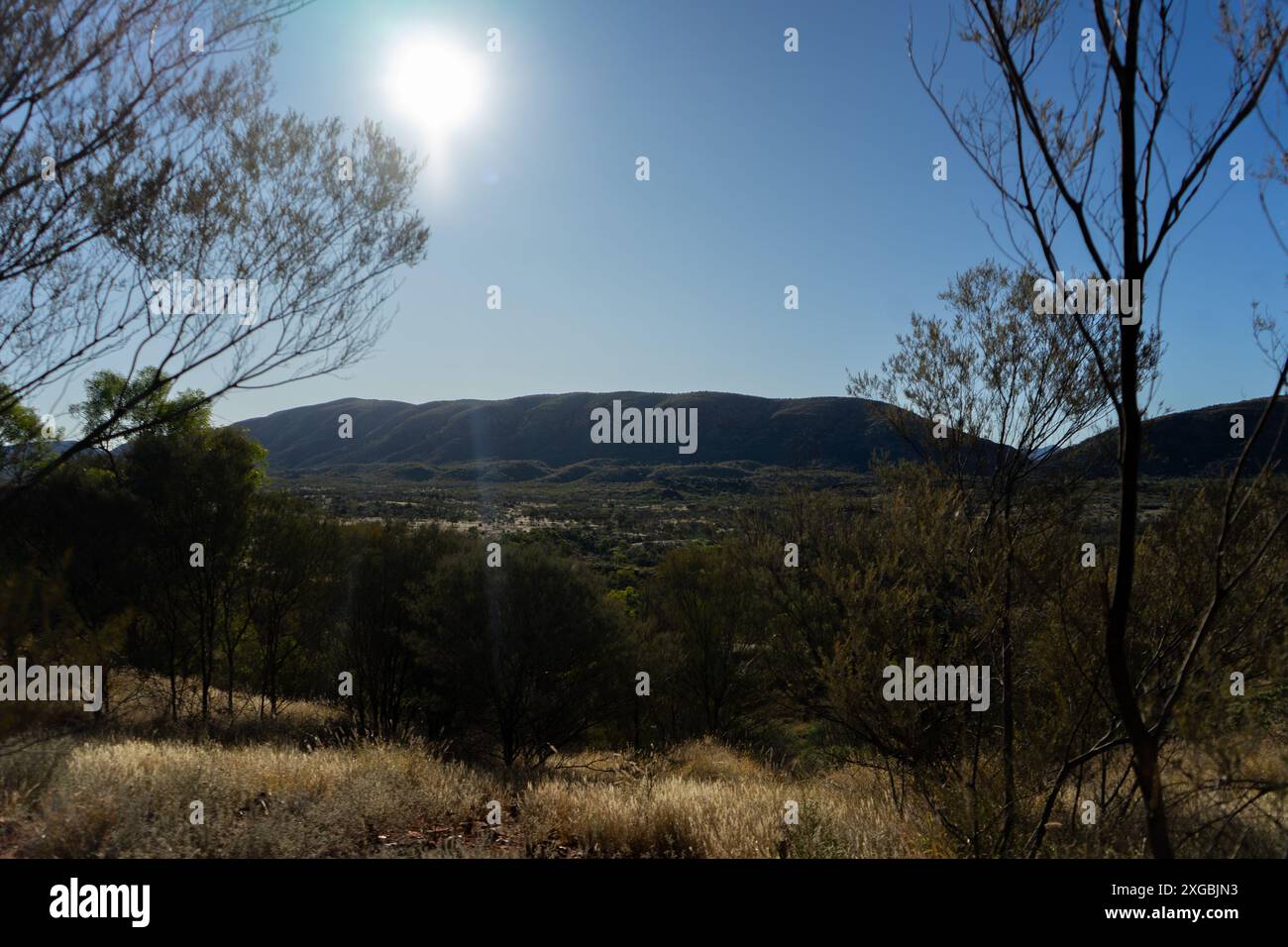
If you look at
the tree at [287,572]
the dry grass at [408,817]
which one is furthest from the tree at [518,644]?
the dry grass at [408,817]

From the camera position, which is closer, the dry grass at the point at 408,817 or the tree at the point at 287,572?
the dry grass at the point at 408,817

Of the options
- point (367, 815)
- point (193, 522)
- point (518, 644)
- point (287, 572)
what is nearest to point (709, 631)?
point (518, 644)

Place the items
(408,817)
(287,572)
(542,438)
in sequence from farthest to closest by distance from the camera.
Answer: (542,438) → (287,572) → (408,817)

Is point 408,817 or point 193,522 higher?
point 193,522

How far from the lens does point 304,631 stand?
19.1m

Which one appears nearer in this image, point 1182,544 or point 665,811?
point 665,811

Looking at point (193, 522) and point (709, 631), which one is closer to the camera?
point (193, 522)

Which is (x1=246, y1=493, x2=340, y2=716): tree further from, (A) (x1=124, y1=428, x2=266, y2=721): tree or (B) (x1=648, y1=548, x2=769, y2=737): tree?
(B) (x1=648, y1=548, x2=769, y2=737): tree

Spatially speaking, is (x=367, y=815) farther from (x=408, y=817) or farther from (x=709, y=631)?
(x=709, y=631)

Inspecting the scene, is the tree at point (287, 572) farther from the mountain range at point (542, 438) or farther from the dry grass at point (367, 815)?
the mountain range at point (542, 438)

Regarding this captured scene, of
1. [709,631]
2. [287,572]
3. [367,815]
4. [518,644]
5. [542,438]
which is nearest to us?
[367,815]
